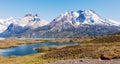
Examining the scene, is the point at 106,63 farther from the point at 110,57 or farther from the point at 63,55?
the point at 63,55

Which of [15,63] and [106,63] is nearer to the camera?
[106,63]

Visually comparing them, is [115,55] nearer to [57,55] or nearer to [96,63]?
[96,63]

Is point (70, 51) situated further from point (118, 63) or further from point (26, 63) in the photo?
point (118, 63)

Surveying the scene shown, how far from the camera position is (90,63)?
5647 centimetres

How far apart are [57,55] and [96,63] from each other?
101ft

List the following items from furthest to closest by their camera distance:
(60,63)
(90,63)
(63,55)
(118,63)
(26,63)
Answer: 1. (63,55)
2. (26,63)
3. (60,63)
4. (90,63)
5. (118,63)

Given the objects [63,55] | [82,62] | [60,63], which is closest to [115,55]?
[82,62]

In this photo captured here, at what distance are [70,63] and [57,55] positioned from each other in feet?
83.2

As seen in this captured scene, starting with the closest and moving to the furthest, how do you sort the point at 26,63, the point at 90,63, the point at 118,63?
the point at 118,63 → the point at 90,63 → the point at 26,63

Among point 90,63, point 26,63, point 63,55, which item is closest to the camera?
point 90,63

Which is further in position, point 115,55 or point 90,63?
point 115,55

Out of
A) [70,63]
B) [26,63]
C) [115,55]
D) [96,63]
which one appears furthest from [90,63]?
[26,63]

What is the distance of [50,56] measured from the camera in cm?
8456

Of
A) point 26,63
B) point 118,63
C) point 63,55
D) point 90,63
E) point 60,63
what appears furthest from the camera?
point 63,55
